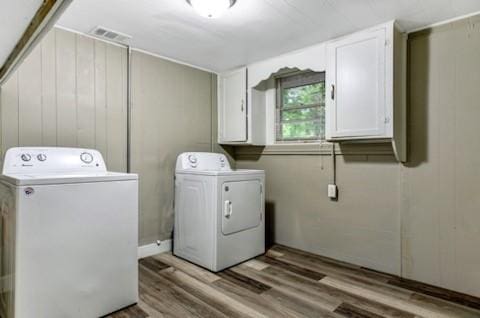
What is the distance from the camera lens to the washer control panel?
72.5 inches

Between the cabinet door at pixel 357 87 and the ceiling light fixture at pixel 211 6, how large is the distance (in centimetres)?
98

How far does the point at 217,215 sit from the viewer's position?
2357 millimetres

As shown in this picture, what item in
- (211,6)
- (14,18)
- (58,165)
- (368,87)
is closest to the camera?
(14,18)

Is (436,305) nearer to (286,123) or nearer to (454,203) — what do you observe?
(454,203)

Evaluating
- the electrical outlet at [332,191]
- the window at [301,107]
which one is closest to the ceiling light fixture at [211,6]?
the window at [301,107]

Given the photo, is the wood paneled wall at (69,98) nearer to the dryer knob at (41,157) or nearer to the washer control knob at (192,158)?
the dryer knob at (41,157)

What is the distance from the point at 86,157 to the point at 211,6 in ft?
4.59

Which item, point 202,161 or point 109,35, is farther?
point 202,161

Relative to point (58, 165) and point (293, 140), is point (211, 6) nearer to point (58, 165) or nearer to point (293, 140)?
point (58, 165)

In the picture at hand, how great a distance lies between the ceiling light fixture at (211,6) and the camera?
68.6 inches

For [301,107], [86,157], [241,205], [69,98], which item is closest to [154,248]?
[241,205]

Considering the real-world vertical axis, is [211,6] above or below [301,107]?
above

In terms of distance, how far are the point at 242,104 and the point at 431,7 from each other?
177 cm

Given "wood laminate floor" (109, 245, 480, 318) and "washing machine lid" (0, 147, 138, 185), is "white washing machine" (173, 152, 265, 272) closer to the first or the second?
"wood laminate floor" (109, 245, 480, 318)
